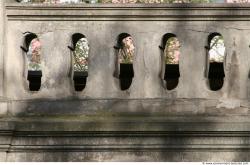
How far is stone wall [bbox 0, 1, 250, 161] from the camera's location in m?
7.46

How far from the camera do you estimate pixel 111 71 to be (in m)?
7.75

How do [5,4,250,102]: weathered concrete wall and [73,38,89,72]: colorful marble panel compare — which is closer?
[5,4,250,102]: weathered concrete wall

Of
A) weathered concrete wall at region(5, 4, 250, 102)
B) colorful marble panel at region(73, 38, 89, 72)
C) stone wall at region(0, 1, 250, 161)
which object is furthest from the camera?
colorful marble panel at region(73, 38, 89, 72)

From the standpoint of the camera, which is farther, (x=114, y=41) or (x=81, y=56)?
(x=81, y=56)

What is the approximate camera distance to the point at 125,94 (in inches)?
304

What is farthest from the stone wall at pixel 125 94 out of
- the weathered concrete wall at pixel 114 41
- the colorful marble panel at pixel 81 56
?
the colorful marble panel at pixel 81 56

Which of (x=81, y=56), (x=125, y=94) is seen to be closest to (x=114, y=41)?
(x=125, y=94)

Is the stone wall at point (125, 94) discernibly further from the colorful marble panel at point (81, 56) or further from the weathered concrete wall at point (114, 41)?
the colorful marble panel at point (81, 56)

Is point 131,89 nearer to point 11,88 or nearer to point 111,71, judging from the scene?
point 111,71

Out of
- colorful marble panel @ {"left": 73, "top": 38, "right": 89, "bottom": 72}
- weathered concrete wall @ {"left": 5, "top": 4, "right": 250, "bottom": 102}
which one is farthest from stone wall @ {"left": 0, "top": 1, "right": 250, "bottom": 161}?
colorful marble panel @ {"left": 73, "top": 38, "right": 89, "bottom": 72}

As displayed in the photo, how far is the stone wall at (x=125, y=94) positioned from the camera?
7465 mm

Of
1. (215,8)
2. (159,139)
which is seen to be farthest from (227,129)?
(215,8)

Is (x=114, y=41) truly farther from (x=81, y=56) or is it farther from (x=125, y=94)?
(x=81, y=56)

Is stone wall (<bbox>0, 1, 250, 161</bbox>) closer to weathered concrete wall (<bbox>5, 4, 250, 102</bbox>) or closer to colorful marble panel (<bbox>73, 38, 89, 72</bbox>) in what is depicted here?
weathered concrete wall (<bbox>5, 4, 250, 102</bbox>)
